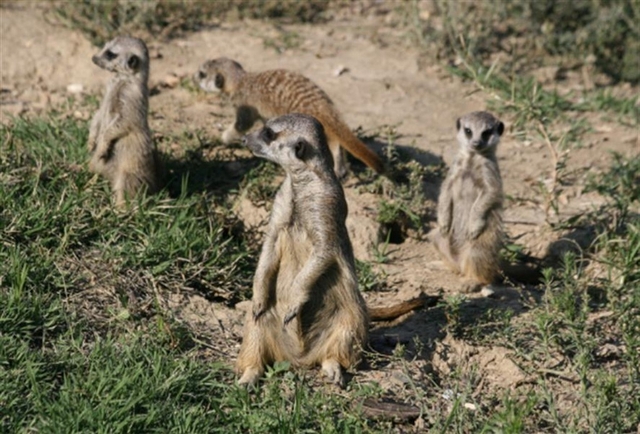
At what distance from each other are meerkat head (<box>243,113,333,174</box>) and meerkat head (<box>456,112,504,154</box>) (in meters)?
1.65

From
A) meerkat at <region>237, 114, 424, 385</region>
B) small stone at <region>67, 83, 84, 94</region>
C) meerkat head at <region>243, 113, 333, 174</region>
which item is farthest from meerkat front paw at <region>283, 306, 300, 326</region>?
small stone at <region>67, 83, 84, 94</region>

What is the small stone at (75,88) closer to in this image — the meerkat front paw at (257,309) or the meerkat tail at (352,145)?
the meerkat tail at (352,145)

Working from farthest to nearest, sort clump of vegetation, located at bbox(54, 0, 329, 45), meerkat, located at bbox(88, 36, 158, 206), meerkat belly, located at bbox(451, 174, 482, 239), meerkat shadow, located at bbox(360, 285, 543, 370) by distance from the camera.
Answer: clump of vegetation, located at bbox(54, 0, 329, 45) → meerkat belly, located at bbox(451, 174, 482, 239) → meerkat, located at bbox(88, 36, 158, 206) → meerkat shadow, located at bbox(360, 285, 543, 370)

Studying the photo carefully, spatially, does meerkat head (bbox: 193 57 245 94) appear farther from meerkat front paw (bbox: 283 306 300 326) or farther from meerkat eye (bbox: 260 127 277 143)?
meerkat front paw (bbox: 283 306 300 326)

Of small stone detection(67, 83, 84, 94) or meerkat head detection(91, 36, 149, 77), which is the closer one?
meerkat head detection(91, 36, 149, 77)

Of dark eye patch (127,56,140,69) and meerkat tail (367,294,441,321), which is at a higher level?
dark eye patch (127,56,140,69)

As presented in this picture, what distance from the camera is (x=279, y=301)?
422cm

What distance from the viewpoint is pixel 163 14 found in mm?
7594

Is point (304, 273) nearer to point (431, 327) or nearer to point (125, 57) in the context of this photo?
point (431, 327)

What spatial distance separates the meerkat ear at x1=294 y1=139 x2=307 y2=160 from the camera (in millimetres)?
4074

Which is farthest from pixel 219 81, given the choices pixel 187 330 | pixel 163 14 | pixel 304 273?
pixel 304 273

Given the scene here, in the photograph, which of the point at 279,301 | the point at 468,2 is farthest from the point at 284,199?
the point at 468,2

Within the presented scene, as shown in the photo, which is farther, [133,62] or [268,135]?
[133,62]

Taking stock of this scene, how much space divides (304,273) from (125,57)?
7.42 feet
